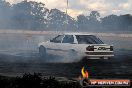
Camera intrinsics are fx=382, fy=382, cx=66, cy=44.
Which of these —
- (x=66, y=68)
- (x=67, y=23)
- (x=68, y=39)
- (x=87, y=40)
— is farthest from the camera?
(x=67, y=23)

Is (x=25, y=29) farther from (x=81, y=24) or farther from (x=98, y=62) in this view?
(x=98, y=62)

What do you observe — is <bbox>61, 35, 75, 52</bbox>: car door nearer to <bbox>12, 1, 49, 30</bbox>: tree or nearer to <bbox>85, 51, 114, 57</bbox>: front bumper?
<bbox>85, 51, 114, 57</bbox>: front bumper

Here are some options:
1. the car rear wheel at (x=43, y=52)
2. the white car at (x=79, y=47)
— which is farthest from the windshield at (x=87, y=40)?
the car rear wheel at (x=43, y=52)

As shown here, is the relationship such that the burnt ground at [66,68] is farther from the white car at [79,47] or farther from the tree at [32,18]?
the tree at [32,18]

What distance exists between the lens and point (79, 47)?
1800 centimetres

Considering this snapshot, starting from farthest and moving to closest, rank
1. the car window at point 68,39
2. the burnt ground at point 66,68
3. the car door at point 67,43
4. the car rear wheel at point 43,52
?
the car rear wheel at point 43,52 < the car window at point 68,39 < the car door at point 67,43 < the burnt ground at point 66,68

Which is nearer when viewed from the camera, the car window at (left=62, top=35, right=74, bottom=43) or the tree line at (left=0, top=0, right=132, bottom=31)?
the car window at (left=62, top=35, right=74, bottom=43)

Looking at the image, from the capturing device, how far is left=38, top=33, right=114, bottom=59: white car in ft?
58.3

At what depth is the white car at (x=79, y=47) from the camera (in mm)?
17766

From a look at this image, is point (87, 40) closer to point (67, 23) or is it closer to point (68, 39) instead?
point (68, 39)

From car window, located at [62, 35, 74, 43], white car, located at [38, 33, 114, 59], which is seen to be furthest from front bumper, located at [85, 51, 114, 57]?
car window, located at [62, 35, 74, 43]

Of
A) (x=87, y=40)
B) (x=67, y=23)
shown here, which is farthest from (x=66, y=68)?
(x=67, y=23)

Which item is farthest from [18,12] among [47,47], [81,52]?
[81,52]

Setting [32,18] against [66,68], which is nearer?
[66,68]
